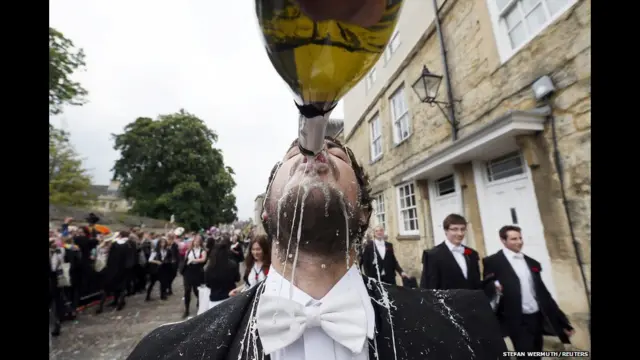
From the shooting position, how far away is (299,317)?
1.20 m

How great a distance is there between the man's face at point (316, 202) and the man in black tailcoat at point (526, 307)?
3.00 m

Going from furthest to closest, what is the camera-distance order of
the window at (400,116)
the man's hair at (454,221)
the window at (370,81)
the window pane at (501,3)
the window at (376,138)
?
the window at (370,81) → the window at (376,138) → the window at (400,116) → the window pane at (501,3) → the man's hair at (454,221)

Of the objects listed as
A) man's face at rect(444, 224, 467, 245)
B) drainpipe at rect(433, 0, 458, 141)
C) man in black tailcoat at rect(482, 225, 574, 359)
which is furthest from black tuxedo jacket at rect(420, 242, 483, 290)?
drainpipe at rect(433, 0, 458, 141)

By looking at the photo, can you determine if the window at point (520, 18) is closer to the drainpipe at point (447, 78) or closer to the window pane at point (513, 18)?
the window pane at point (513, 18)

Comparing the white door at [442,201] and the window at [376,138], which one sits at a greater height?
the window at [376,138]

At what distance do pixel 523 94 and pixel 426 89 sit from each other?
6.20ft

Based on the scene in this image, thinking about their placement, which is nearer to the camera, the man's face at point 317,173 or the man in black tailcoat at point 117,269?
the man's face at point 317,173

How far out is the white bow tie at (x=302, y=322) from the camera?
3.80 feet

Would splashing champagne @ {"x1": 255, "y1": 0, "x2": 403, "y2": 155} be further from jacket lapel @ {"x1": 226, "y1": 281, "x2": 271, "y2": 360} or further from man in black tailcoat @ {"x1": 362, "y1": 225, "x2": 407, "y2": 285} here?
man in black tailcoat @ {"x1": 362, "y1": 225, "x2": 407, "y2": 285}

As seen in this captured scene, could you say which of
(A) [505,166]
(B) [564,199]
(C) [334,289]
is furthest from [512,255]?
(C) [334,289]

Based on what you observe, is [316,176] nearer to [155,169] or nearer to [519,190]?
[519,190]

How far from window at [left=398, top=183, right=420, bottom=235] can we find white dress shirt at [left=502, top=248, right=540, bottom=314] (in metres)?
4.60

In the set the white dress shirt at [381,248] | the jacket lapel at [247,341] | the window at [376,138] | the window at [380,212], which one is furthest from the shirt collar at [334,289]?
the window at [376,138]
